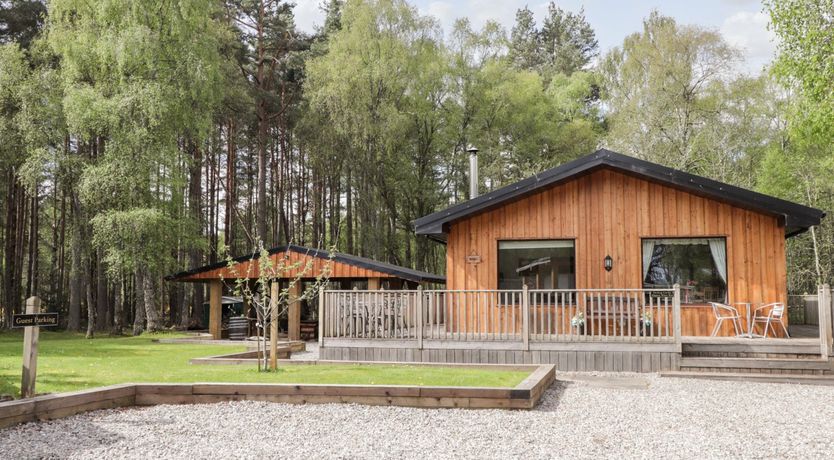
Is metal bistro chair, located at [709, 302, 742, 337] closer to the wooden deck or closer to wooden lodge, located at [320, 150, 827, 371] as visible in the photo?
wooden lodge, located at [320, 150, 827, 371]

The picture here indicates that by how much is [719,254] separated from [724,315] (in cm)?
Answer: 115

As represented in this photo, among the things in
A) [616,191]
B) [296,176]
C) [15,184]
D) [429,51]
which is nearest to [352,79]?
[429,51]

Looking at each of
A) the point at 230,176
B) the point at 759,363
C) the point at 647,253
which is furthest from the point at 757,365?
the point at 230,176

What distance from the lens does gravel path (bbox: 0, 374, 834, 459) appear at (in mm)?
5789

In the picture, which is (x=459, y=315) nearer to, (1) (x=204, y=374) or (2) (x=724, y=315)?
(1) (x=204, y=374)

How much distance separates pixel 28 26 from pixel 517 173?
22379 mm

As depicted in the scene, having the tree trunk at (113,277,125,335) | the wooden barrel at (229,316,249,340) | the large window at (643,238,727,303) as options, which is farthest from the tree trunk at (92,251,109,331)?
the large window at (643,238,727,303)

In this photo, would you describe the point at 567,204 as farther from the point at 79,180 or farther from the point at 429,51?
the point at 429,51

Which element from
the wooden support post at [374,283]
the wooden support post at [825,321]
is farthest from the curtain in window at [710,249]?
the wooden support post at [374,283]

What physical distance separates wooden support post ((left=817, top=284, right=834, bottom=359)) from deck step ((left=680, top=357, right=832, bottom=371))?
0.21 meters

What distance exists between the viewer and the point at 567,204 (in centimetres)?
1362

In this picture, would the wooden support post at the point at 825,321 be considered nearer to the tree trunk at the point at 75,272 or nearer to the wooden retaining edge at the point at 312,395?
the wooden retaining edge at the point at 312,395

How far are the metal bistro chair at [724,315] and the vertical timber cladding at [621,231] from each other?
0.65 ft

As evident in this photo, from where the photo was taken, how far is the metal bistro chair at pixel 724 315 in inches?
Answer: 488
